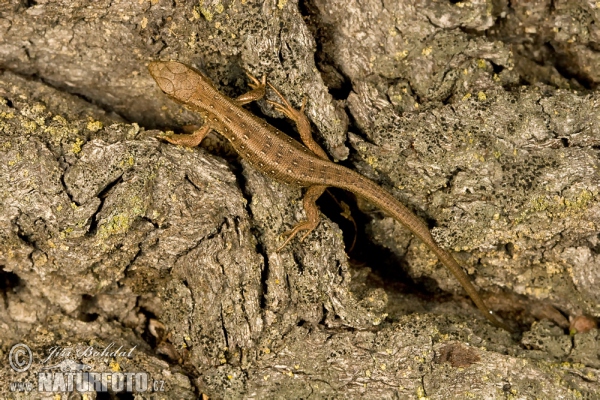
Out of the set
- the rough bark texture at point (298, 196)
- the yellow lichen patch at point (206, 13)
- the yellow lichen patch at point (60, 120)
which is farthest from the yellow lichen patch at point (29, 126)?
the yellow lichen patch at point (206, 13)

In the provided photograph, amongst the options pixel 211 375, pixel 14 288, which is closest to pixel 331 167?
pixel 211 375

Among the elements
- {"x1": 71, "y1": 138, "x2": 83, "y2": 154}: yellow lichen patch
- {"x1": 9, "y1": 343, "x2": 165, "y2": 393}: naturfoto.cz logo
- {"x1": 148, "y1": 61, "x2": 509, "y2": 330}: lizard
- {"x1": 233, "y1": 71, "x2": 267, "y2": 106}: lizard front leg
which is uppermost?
{"x1": 233, "y1": 71, "x2": 267, "y2": 106}: lizard front leg

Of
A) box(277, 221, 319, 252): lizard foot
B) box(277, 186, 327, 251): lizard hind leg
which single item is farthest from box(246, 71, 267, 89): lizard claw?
box(277, 221, 319, 252): lizard foot

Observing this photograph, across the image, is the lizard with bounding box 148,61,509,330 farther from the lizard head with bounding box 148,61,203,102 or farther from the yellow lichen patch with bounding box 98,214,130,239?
the yellow lichen patch with bounding box 98,214,130,239

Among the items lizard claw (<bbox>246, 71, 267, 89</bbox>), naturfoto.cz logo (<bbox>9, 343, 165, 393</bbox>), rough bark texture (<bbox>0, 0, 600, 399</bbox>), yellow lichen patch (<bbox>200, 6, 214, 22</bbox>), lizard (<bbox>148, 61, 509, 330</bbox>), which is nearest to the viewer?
naturfoto.cz logo (<bbox>9, 343, 165, 393</bbox>)

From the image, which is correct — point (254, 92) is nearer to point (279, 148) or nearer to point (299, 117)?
point (299, 117)

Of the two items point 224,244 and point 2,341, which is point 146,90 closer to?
point 224,244
